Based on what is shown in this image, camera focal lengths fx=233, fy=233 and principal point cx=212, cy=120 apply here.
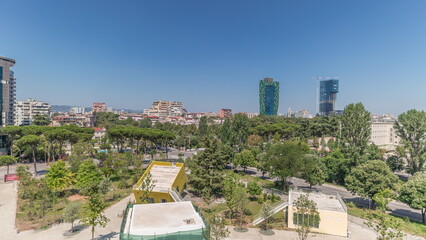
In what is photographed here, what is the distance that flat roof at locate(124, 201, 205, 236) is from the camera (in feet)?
46.3

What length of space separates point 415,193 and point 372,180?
157 inches

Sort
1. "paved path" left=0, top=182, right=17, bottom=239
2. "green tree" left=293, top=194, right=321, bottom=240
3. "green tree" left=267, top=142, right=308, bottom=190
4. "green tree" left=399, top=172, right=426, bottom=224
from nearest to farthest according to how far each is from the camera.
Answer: "green tree" left=293, top=194, right=321, bottom=240 → "paved path" left=0, top=182, right=17, bottom=239 → "green tree" left=399, top=172, right=426, bottom=224 → "green tree" left=267, top=142, right=308, bottom=190

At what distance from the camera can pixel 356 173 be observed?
A: 95.6 ft

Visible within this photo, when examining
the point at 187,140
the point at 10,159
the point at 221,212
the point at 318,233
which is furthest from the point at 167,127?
the point at 318,233

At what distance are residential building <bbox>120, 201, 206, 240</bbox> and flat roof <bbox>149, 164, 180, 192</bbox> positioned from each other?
332 inches

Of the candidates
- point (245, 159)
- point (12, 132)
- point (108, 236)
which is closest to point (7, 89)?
point (12, 132)

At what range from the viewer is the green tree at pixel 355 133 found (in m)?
35.7

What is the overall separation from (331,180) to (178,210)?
35.1 m

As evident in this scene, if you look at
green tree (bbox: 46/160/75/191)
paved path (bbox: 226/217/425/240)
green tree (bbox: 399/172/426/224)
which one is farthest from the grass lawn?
green tree (bbox: 399/172/426/224)

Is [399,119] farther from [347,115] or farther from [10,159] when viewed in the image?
[10,159]

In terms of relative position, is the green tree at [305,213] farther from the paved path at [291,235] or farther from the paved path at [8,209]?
the paved path at [8,209]

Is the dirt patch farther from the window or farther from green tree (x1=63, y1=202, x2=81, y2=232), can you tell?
the window

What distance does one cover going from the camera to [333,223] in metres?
21.2

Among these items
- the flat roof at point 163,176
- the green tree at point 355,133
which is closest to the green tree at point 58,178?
the flat roof at point 163,176
